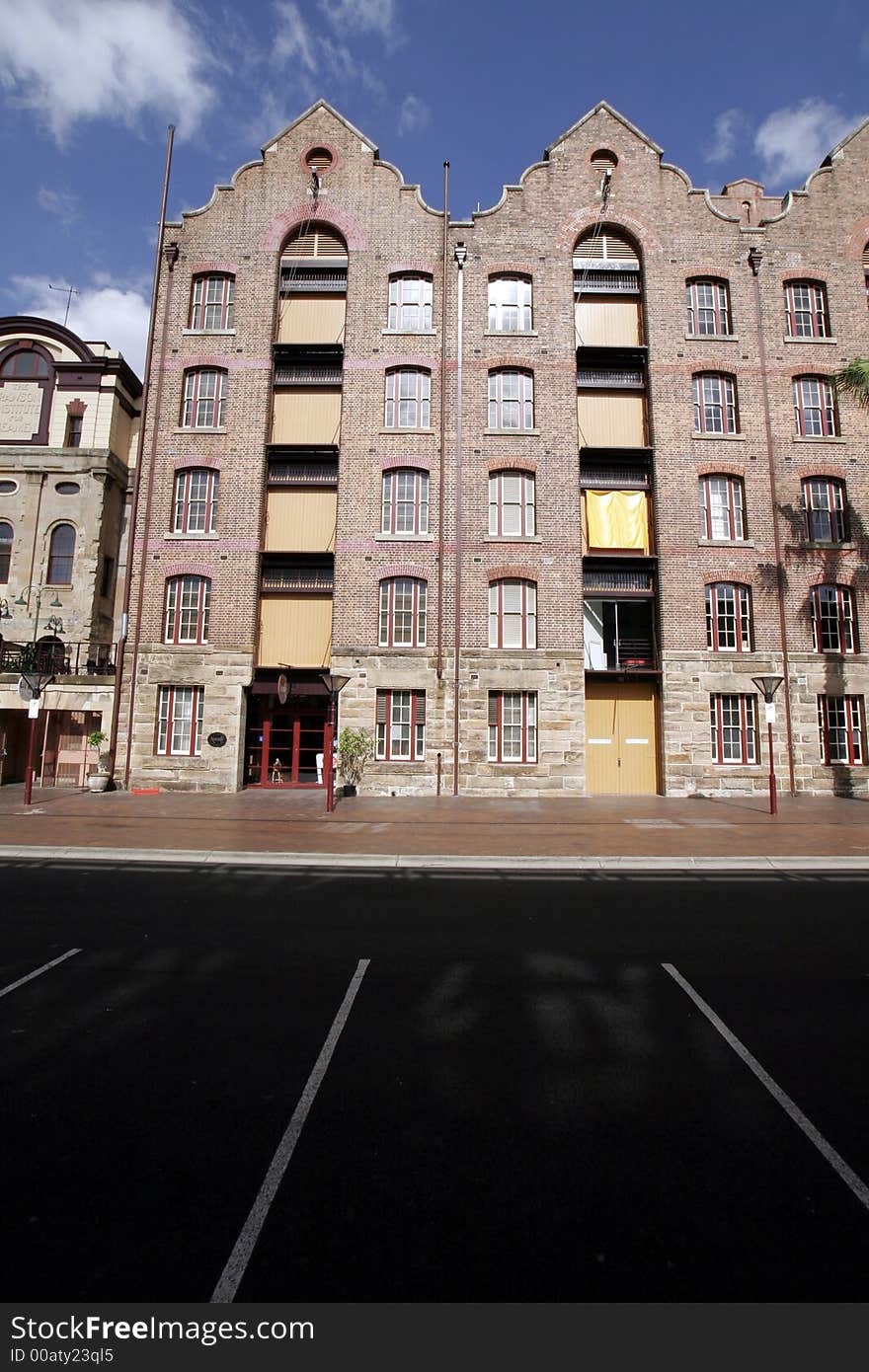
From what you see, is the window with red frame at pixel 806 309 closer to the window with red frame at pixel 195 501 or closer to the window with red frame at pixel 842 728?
the window with red frame at pixel 842 728

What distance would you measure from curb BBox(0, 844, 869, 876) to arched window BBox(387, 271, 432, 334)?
64.6 feet

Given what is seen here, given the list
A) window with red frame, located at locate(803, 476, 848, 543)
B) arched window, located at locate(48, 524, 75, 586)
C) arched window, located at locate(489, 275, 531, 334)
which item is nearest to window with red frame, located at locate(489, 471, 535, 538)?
arched window, located at locate(489, 275, 531, 334)

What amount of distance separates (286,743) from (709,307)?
21.5 meters

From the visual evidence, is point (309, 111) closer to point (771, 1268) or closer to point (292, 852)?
point (292, 852)

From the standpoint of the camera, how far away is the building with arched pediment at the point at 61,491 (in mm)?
27594

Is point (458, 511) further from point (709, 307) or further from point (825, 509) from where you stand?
point (825, 509)

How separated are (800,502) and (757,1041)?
73.5 feet

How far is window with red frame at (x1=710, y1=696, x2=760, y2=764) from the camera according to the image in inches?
862

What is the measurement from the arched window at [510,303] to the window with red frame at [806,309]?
9148mm

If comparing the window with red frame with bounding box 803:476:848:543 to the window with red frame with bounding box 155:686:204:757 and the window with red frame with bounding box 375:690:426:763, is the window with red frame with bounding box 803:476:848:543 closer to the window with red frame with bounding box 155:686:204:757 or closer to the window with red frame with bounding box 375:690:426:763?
the window with red frame with bounding box 375:690:426:763

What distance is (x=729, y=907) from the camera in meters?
8.24

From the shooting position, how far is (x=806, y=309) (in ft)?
77.3

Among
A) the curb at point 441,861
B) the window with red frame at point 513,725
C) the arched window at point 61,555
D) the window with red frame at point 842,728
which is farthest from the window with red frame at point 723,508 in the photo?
the arched window at point 61,555

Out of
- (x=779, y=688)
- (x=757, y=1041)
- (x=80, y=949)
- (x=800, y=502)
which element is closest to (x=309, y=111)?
(x=800, y=502)
